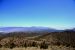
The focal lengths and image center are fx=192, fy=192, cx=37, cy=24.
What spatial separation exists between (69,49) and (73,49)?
1.64 ft

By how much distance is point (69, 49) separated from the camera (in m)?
23.0

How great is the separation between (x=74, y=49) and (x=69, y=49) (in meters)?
0.62

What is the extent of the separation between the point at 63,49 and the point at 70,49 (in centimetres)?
108

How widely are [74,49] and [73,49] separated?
124 millimetres

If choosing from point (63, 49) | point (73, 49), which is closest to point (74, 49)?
point (73, 49)

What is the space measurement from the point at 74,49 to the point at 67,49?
0.92 metres

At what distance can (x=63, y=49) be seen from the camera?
73.6 ft

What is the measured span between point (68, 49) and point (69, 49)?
0.15m

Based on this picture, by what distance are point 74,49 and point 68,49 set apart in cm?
77

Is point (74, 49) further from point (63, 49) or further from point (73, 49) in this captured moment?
point (63, 49)

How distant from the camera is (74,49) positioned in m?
23.1

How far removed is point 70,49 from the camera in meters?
23.0

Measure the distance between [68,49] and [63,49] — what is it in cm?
80
